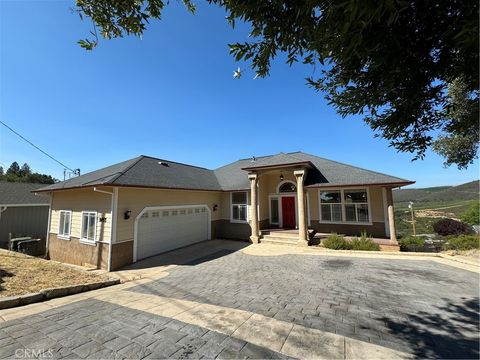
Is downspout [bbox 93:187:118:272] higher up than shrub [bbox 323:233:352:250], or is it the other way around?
downspout [bbox 93:187:118:272]

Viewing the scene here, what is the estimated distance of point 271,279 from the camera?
7.43m

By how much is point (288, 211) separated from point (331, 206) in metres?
2.99

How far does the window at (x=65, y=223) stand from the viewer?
39.3ft

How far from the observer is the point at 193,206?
1413cm

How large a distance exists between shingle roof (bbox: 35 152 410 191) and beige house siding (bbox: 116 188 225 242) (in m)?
0.49

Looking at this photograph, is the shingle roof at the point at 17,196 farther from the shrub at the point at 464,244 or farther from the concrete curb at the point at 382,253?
the shrub at the point at 464,244

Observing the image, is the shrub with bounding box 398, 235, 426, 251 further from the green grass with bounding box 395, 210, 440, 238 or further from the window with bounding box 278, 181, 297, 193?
the green grass with bounding box 395, 210, 440, 238

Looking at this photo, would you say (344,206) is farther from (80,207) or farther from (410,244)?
(80,207)

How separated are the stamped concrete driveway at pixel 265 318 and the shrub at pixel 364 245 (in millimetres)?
3240

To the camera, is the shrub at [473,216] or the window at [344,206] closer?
the window at [344,206]

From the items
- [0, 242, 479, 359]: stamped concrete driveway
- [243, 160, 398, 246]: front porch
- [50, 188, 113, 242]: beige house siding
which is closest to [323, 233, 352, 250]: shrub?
[243, 160, 398, 246]: front porch

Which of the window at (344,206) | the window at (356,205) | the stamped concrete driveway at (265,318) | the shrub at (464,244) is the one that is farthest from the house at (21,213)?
the shrub at (464,244)

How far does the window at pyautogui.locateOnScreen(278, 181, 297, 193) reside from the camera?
52.7 feet

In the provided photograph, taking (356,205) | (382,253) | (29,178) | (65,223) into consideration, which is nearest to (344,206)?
(356,205)
